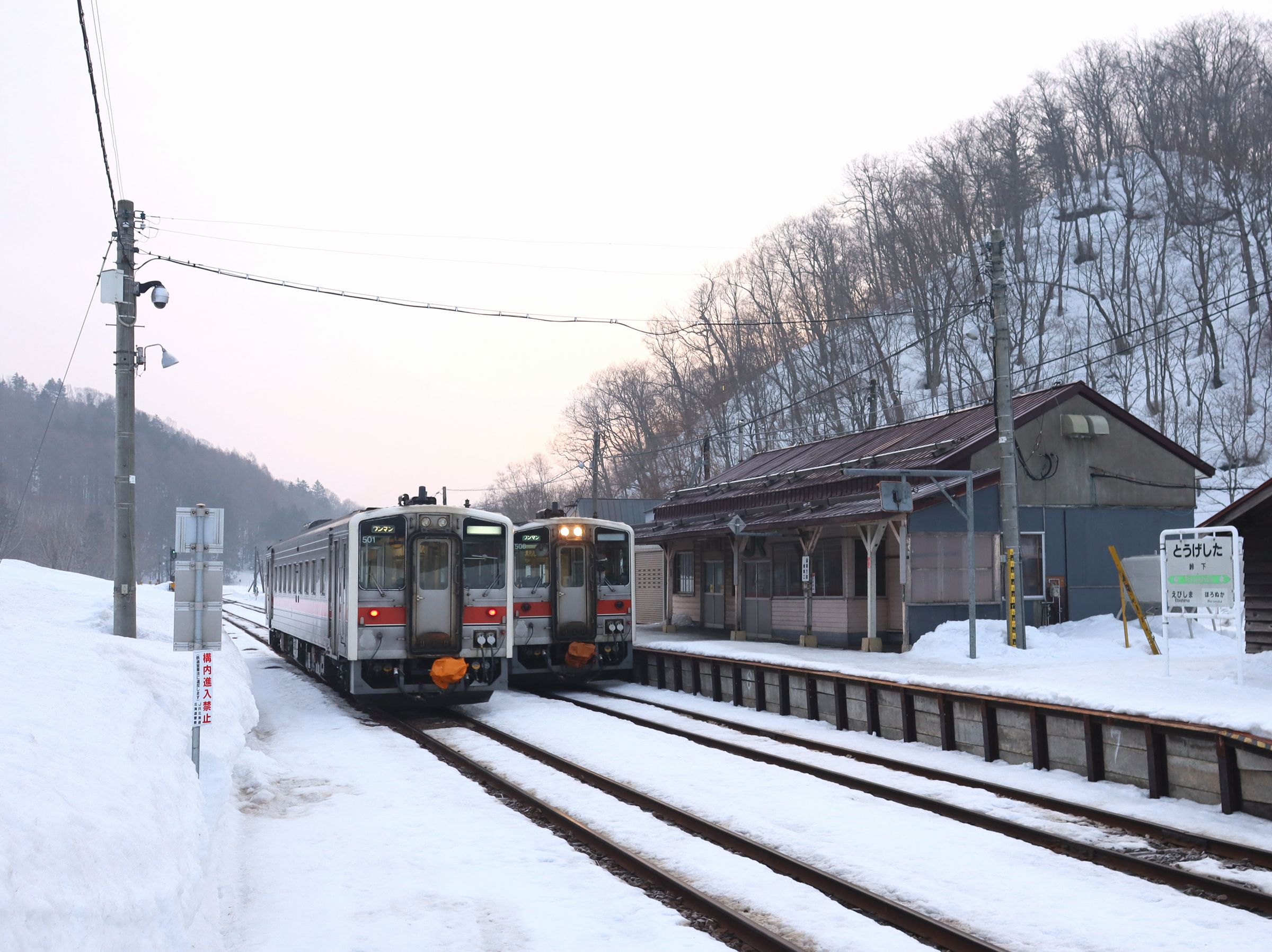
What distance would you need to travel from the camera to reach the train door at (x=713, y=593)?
30.2 meters

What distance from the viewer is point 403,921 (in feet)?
20.8

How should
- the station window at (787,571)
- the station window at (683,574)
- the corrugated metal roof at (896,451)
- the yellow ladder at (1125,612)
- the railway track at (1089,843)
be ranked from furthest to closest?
1. the station window at (683,574)
2. the station window at (787,571)
3. the corrugated metal roof at (896,451)
4. the yellow ladder at (1125,612)
5. the railway track at (1089,843)

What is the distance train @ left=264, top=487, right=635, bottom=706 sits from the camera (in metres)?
16.1

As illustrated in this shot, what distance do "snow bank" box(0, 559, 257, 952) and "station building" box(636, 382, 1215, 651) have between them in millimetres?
14503

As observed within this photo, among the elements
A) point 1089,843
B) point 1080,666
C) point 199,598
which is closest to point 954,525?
point 1080,666

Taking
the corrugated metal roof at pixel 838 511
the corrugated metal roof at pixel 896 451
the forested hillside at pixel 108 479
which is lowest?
the corrugated metal roof at pixel 838 511

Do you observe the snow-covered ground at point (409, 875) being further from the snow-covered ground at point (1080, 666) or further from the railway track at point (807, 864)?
the snow-covered ground at point (1080, 666)

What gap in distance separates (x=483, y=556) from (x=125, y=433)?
18.9 ft

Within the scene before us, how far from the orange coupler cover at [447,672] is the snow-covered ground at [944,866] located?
4.20m

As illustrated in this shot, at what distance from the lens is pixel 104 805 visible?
17.8ft

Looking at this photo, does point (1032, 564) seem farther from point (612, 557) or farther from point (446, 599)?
point (446, 599)

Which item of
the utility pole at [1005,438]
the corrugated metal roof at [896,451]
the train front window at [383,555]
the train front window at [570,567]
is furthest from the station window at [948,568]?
the train front window at [383,555]

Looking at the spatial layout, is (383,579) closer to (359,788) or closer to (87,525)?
(359,788)

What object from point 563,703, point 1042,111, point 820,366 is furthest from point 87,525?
point 563,703
